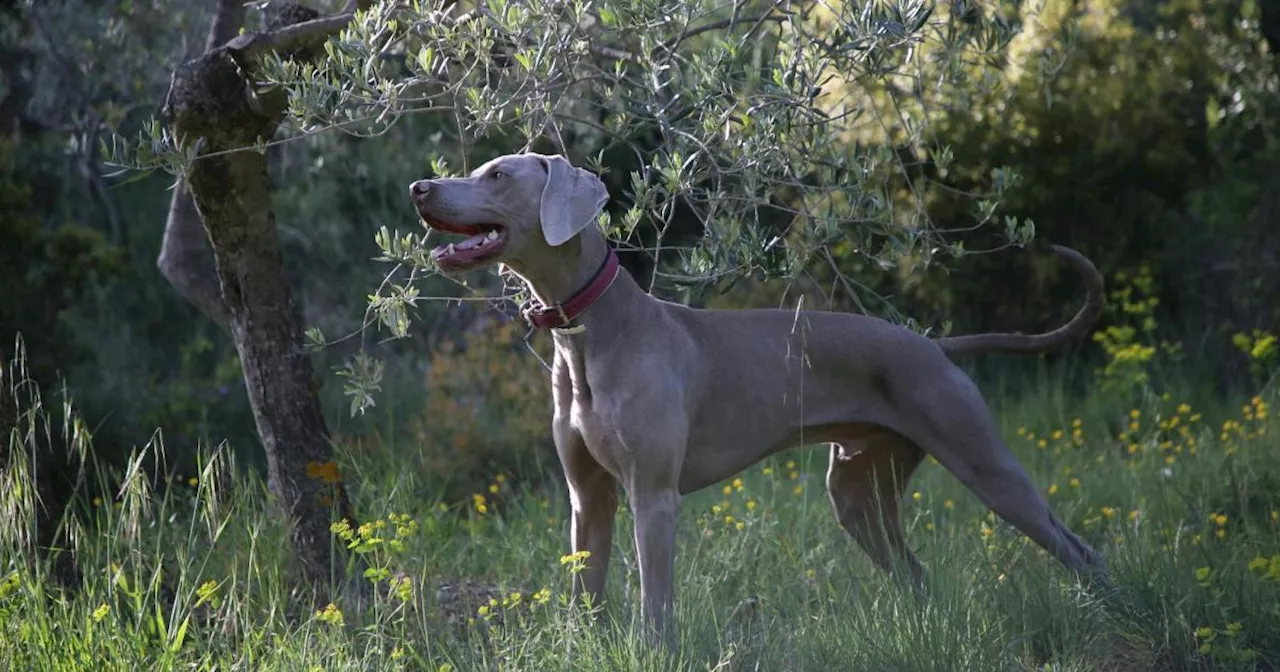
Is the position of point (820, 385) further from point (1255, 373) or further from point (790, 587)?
point (1255, 373)

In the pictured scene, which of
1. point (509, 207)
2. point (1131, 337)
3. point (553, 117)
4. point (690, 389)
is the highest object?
point (553, 117)

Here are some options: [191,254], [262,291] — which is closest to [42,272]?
[191,254]

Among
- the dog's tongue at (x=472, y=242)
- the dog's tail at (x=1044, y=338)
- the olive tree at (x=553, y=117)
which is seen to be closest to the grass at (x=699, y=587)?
the olive tree at (x=553, y=117)

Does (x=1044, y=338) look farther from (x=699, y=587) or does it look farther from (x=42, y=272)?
(x=42, y=272)

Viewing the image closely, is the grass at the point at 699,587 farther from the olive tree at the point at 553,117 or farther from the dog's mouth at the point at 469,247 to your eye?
the dog's mouth at the point at 469,247

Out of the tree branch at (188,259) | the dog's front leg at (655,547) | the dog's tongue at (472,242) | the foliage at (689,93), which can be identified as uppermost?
the foliage at (689,93)

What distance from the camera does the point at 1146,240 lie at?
31.0 ft

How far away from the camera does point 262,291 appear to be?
512cm

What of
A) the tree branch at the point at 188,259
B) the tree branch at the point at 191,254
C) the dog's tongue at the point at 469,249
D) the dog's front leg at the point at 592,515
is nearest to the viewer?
the dog's tongue at the point at 469,249

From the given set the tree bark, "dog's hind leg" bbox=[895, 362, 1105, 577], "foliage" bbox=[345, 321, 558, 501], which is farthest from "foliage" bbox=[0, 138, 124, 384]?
"dog's hind leg" bbox=[895, 362, 1105, 577]

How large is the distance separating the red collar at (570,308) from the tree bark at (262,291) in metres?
0.93

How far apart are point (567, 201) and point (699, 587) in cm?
142

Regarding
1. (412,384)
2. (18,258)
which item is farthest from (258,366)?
(412,384)

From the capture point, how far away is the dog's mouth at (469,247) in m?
4.20
